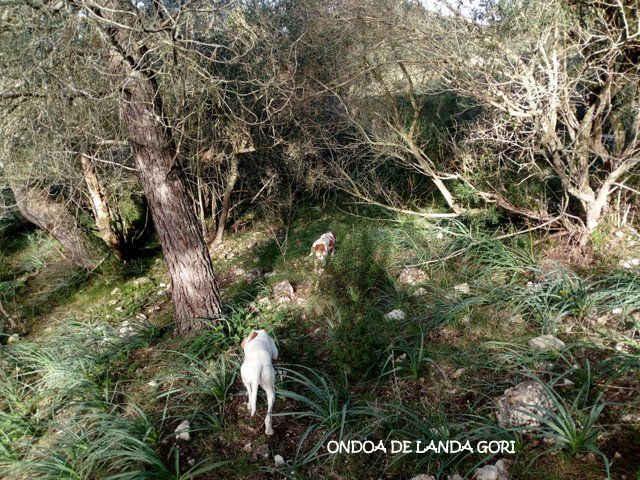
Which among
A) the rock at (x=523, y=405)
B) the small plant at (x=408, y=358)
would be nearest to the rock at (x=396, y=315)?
the small plant at (x=408, y=358)

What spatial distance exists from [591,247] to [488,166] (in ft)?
4.77

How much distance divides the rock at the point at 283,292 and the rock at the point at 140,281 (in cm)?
219

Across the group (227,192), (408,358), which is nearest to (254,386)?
(408,358)

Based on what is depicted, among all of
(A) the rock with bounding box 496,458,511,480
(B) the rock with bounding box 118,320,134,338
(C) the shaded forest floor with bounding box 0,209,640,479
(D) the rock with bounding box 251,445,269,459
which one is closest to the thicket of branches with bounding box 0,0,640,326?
(C) the shaded forest floor with bounding box 0,209,640,479

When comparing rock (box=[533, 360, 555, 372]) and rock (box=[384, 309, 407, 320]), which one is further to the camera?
rock (box=[384, 309, 407, 320])

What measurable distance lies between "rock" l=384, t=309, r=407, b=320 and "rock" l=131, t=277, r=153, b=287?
361cm

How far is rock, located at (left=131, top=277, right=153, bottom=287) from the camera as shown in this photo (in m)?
5.32

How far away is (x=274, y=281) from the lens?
14.9 ft

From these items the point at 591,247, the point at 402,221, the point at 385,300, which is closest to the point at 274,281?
the point at 385,300

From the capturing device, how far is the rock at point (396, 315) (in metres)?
3.35

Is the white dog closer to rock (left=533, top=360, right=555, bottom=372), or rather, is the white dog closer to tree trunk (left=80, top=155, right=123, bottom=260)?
rock (left=533, top=360, right=555, bottom=372)

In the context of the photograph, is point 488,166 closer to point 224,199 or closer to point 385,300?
point 385,300

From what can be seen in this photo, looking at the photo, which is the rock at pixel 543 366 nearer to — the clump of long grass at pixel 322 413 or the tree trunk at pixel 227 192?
the clump of long grass at pixel 322 413

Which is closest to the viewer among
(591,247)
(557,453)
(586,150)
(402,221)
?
(557,453)
